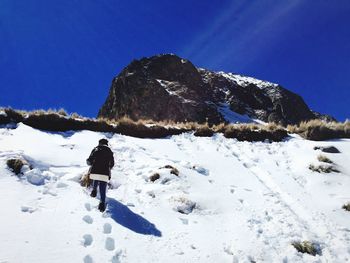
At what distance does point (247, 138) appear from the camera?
2073cm

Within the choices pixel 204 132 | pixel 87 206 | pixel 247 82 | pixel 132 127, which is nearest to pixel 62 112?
pixel 132 127

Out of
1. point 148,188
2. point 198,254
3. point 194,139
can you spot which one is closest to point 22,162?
point 148,188

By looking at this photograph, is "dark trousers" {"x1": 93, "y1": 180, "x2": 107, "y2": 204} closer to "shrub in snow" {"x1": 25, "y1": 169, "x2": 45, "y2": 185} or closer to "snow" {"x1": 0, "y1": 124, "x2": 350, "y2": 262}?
"snow" {"x1": 0, "y1": 124, "x2": 350, "y2": 262}

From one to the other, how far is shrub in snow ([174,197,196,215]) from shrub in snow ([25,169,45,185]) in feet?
12.9

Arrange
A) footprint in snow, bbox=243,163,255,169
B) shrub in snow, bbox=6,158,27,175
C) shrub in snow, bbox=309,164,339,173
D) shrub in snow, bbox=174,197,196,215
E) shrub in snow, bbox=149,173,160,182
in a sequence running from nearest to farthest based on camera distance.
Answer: shrub in snow, bbox=174,197,196,215 → shrub in snow, bbox=6,158,27,175 → shrub in snow, bbox=149,173,160,182 → shrub in snow, bbox=309,164,339,173 → footprint in snow, bbox=243,163,255,169

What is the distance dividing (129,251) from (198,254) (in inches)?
63.1

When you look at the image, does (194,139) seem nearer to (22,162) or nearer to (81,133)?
(81,133)

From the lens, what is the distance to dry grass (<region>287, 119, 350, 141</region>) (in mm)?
20516

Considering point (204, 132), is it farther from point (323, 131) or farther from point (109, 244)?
point (109, 244)

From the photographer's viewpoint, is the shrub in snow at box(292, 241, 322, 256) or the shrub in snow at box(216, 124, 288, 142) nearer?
the shrub in snow at box(292, 241, 322, 256)

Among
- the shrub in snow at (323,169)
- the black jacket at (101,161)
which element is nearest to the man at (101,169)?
the black jacket at (101,161)

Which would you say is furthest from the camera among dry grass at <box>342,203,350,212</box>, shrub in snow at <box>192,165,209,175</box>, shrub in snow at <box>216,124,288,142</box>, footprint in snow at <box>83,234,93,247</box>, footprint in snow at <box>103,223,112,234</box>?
shrub in snow at <box>216,124,288,142</box>

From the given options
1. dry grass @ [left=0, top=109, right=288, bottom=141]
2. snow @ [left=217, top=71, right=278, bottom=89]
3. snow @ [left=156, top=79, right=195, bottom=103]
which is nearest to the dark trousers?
dry grass @ [left=0, top=109, right=288, bottom=141]

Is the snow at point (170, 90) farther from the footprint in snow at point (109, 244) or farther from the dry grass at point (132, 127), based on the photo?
the footprint in snow at point (109, 244)
